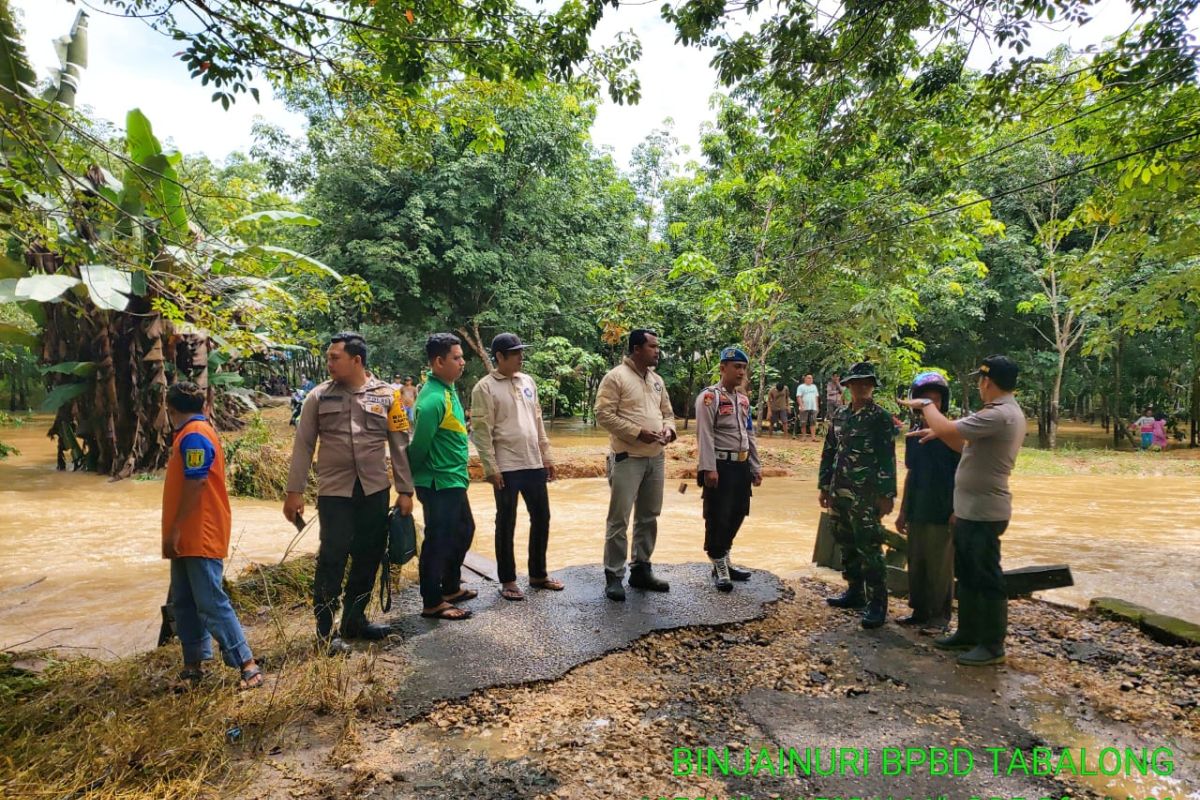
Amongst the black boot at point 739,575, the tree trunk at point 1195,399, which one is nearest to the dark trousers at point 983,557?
the black boot at point 739,575

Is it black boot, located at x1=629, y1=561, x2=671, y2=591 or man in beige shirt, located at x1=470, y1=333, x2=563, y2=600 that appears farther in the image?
black boot, located at x1=629, y1=561, x2=671, y2=591

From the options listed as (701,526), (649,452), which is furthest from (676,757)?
(701,526)

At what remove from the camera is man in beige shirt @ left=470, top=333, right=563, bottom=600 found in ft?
14.4

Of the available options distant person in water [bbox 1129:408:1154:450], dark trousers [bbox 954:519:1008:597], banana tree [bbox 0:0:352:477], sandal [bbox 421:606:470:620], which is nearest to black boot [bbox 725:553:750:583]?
dark trousers [bbox 954:519:1008:597]

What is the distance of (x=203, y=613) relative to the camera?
3252mm

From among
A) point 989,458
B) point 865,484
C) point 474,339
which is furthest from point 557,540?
point 474,339

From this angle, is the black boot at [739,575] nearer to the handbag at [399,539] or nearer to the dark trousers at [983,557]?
the dark trousers at [983,557]

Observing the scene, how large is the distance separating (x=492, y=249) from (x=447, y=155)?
2.54 m

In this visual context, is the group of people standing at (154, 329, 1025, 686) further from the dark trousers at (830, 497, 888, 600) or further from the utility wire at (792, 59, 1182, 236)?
the utility wire at (792, 59, 1182, 236)

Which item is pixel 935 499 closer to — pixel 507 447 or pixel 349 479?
pixel 507 447

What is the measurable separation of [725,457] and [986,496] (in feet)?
5.48

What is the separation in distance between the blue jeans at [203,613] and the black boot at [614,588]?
220 centimetres

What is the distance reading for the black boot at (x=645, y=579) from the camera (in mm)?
4691

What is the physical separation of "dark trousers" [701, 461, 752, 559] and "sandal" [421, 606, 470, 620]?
5.82 ft
